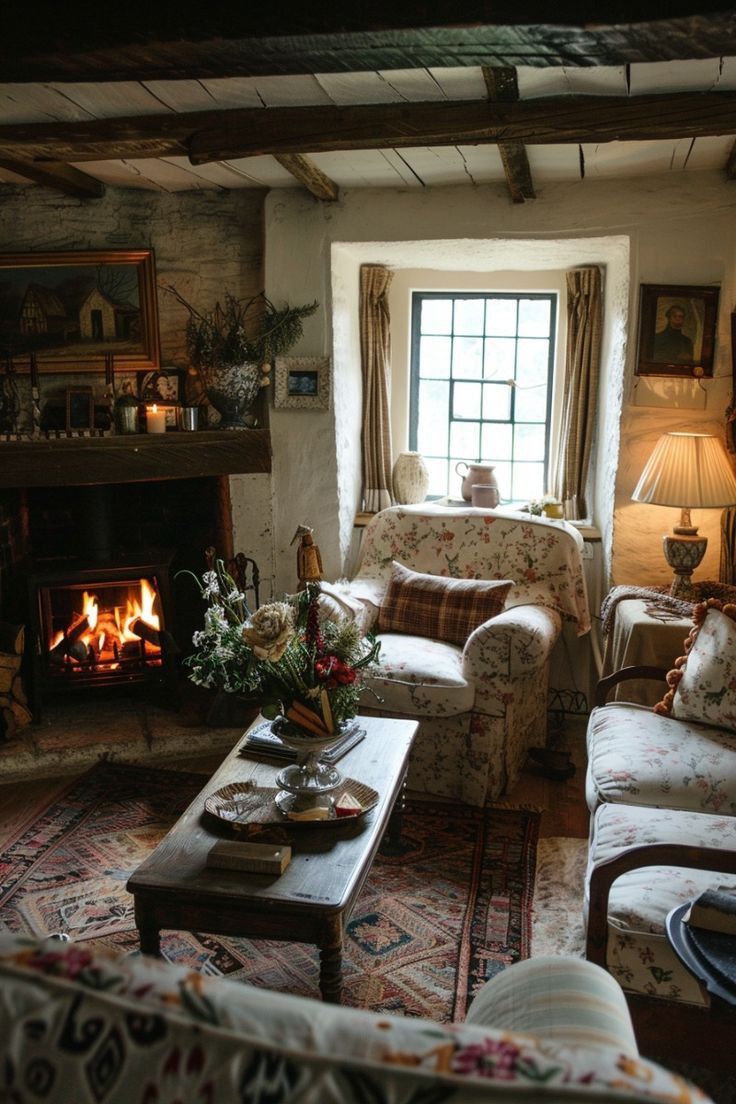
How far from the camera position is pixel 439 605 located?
4082mm

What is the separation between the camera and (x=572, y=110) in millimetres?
2979

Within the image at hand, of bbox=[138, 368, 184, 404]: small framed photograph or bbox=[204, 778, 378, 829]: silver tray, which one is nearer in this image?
bbox=[204, 778, 378, 829]: silver tray

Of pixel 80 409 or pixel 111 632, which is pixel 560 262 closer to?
pixel 80 409

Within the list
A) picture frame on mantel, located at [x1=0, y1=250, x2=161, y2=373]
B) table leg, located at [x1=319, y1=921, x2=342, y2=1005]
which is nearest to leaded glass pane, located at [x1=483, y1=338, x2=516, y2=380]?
picture frame on mantel, located at [x1=0, y1=250, x2=161, y2=373]

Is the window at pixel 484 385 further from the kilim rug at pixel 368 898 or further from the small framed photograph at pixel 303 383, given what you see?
the kilim rug at pixel 368 898

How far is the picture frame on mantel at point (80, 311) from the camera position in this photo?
4441 mm

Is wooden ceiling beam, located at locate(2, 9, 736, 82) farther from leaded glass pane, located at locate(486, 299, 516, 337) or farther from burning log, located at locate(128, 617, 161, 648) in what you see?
leaded glass pane, located at locate(486, 299, 516, 337)

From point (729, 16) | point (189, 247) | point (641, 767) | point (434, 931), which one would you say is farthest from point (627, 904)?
point (189, 247)

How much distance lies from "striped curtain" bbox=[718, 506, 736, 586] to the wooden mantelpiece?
201 centimetres

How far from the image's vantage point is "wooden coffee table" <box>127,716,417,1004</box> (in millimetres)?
2180

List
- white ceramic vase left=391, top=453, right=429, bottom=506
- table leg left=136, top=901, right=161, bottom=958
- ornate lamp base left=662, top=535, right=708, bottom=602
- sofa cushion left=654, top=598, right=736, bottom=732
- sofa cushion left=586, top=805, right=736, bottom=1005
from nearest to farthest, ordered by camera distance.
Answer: sofa cushion left=586, top=805, right=736, bottom=1005 → table leg left=136, top=901, right=161, bottom=958 → sofa cushion left=654, top=598, right=736, bottom=732 → ornate lamp base left=662, top=535, right=708, bottom=602 → white ceramic vase left=391, top=453, right=429, bottom=506

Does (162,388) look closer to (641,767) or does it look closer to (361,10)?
(641,767)

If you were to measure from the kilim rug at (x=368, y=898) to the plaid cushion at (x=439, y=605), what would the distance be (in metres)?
0.75

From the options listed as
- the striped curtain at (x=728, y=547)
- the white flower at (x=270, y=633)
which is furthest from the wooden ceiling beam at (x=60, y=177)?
the striped curtain at (x=728, y=547)
